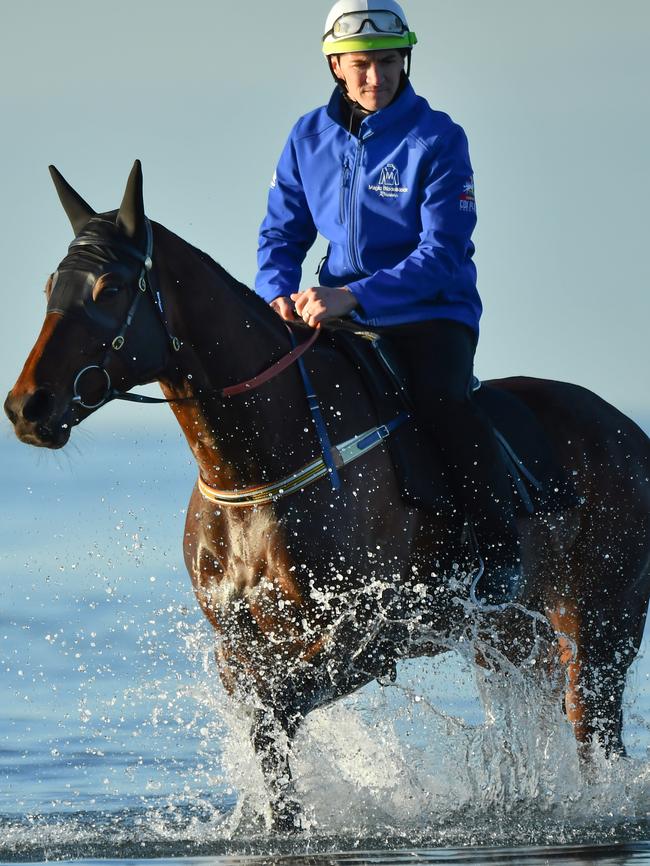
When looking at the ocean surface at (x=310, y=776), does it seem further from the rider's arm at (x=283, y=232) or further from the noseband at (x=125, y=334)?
the rider's arm at (x=283, y=232)

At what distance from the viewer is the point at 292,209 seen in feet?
27.7

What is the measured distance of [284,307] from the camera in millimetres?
8156

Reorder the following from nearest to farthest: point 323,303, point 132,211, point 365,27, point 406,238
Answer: point 132,211 < point 323,303 < point 365,27 < point 406,238

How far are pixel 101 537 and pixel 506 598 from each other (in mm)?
20516

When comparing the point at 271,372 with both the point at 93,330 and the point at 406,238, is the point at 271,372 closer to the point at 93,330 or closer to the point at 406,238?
the point at 93,330

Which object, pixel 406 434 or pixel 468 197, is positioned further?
pixel 468 197

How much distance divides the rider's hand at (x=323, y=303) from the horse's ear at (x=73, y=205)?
989mm

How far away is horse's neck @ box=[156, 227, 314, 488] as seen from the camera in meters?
7.11

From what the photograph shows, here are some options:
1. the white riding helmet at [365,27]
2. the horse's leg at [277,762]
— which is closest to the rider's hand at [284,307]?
the white riding helmet at [365,27]

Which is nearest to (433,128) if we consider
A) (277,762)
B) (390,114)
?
(390,114)

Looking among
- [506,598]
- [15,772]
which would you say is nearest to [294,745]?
[506,598]

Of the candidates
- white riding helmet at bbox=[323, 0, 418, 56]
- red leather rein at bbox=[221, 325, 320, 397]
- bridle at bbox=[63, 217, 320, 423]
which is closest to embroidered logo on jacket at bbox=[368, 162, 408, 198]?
white riding helmet at bbox=[323, 0, 418, 56]

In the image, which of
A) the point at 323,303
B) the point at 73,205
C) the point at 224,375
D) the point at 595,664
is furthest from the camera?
the point at 595,664

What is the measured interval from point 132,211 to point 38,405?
85 centimetres
